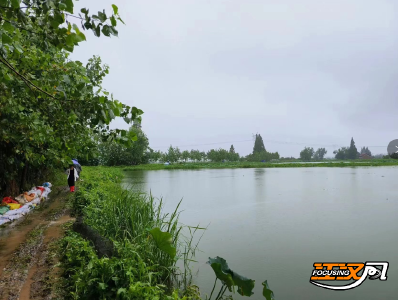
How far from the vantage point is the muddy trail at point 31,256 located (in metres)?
2.57

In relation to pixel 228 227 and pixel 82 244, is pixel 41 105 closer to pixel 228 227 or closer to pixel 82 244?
pixel 82 244

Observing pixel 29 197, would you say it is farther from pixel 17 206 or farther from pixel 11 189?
pixel 11 189

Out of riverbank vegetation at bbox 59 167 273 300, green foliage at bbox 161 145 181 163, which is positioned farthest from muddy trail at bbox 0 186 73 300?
green foliage at bbox 161 145 181 163

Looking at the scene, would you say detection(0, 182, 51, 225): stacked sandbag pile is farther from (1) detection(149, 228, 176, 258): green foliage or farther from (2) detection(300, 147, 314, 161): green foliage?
(2) detection(300, 147, 314, 161): green foliage

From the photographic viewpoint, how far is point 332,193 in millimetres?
10164

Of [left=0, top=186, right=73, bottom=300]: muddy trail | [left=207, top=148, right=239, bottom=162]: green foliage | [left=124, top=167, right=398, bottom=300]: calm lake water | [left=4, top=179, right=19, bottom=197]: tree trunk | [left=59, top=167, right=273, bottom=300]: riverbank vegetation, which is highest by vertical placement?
[left=207, top=148, right=239, bottom=162]: green foliage

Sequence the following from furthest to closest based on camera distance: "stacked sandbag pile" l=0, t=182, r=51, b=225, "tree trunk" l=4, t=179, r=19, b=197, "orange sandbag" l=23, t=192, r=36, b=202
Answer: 1. "tree trunk" l=4, t=179, r=19, b=197
2. "orange sandbag" l=23, t=192, r=36, b=202
3. "stacked sandbag pile" l=0, t=182, r=51, b=225

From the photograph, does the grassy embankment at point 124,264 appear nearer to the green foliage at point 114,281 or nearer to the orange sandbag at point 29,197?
the green foliage at point 114,281

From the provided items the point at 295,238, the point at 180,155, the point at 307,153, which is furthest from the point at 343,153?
the point at 295,238

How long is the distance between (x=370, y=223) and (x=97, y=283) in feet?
18.3

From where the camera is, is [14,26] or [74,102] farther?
[74,102]

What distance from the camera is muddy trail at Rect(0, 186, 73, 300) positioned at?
8.44 ft

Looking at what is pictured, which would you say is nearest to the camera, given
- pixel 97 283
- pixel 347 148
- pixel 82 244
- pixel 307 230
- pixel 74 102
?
pixel 74 102

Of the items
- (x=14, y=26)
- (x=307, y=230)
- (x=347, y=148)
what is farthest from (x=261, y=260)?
(x=347, y=148)
